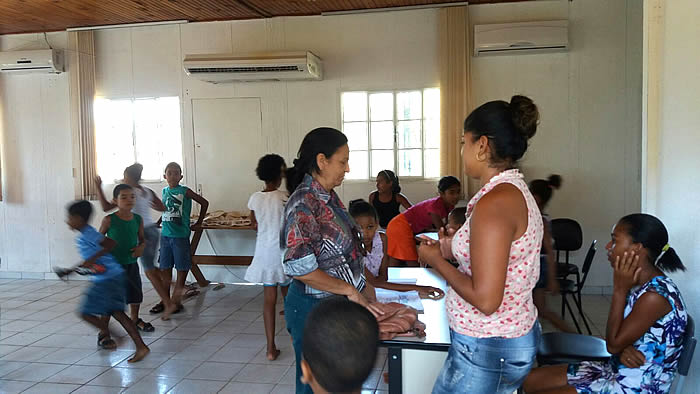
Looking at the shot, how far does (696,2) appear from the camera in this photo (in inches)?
97.8

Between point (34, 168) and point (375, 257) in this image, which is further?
point (34, 168)

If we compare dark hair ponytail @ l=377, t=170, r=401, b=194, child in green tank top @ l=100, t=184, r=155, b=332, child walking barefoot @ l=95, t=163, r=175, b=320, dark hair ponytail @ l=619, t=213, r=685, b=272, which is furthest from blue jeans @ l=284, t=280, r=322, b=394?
dark hair ponytail @ l=377, t=170, r=401, b=194

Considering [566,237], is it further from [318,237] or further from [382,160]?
[318,237]

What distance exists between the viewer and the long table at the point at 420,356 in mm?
2004

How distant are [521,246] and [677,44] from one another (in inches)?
80.0

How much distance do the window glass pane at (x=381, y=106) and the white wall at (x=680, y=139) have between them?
335cm

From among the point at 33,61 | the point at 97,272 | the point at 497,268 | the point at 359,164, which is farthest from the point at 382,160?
the point at 497,268

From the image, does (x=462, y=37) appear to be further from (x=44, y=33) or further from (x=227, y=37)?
(x=44, y=33)

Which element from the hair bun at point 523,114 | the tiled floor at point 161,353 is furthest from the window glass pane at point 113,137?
the hair bun at point 523,114

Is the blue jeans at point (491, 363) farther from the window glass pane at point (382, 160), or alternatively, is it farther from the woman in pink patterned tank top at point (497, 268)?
the window glass pane at point (382, 160)

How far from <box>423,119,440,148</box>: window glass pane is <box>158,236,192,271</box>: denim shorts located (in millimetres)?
2920

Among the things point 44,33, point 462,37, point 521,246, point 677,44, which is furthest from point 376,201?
point 44,33

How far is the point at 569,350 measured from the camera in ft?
8.62

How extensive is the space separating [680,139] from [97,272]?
3.87 m
